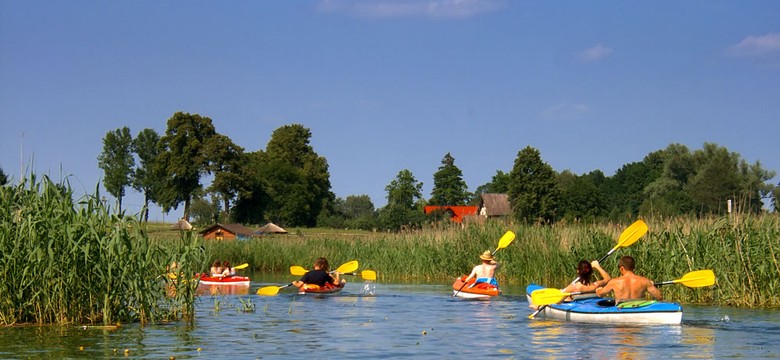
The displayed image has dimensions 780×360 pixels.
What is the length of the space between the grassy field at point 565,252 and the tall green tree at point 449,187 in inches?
3348

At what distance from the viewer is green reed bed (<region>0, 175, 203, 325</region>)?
41.7 feet

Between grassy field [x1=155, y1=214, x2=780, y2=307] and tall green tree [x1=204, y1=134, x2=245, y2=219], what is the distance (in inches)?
1500

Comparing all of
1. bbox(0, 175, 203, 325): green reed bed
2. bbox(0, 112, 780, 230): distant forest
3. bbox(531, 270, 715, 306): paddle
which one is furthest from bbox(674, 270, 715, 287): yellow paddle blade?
bbox(0, 112, 780, 230): distant forest

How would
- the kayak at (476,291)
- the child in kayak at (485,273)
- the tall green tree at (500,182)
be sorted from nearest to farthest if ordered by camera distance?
the kayak at (476,291)
the child in kayak at (485,273)
the tall green tree at (500,182)

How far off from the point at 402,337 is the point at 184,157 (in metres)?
64.8

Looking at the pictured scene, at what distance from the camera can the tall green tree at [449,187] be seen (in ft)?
405

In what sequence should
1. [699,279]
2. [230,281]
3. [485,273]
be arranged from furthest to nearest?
[230,281] < [485,273] < [699,279]

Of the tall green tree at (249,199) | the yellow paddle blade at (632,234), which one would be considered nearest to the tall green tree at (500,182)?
the tall green tree at (249,199)

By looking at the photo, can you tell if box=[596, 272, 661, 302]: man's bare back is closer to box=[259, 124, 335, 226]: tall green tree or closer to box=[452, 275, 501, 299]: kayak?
box=[452, 275, 501, 299]: kayak

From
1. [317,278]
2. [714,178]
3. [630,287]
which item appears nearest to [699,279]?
[630,287]

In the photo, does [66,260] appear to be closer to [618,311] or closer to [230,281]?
[618,311]

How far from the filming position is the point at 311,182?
311ft

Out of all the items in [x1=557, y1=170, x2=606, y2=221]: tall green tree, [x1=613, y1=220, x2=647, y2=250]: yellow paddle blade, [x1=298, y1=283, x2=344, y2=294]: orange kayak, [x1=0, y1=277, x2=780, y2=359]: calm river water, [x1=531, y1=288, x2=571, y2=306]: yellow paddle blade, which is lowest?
[x1=0, y1=277, x2=780, y2=359]: calm river water

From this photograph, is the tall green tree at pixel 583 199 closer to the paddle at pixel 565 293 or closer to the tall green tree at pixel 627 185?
the tall green tree at pixel 627 185
